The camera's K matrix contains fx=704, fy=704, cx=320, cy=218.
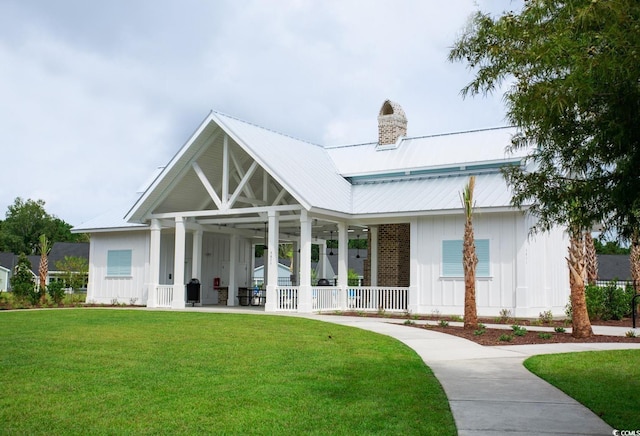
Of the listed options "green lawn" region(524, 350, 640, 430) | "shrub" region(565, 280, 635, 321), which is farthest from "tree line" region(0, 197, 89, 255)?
"green lawn" region(524, 350, 640, 430)

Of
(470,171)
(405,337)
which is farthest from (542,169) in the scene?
(470,171)

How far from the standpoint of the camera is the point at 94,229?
96.6ft

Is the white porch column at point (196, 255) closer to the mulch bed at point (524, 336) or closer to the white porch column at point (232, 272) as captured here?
the white porch column at point (232, 272)

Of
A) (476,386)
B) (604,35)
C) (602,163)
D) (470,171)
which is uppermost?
(470,171)

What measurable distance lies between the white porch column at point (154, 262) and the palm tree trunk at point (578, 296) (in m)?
15.7

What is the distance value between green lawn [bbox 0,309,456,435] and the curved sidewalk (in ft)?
0.83

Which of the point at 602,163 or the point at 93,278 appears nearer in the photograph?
the point at 602,163

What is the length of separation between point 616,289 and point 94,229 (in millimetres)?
20206

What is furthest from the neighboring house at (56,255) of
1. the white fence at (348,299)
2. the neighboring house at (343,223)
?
the white fence at (348,299)

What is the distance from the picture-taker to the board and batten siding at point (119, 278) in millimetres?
28500

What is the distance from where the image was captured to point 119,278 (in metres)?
29.2

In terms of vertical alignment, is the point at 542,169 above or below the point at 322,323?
above

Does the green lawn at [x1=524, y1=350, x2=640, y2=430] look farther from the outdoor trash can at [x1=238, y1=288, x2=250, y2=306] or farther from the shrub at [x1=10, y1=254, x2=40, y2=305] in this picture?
the shrub at [x1=10, y1=254, x2=40, y2=305]

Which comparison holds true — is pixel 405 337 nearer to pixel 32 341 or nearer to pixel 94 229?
pixel 32 341
